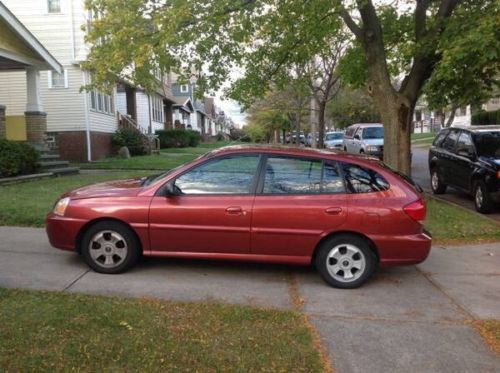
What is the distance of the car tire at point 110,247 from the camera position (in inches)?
238

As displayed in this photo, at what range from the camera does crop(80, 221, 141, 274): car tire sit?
6035 millimetres

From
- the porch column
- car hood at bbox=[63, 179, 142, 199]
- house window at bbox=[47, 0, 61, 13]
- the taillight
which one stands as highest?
house window at bbox=[47, 0, 61, 13]

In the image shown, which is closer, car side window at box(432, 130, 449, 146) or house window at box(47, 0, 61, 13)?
car side window at box(432, 130, 449, 146)

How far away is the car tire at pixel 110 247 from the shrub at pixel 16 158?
8.16 metres

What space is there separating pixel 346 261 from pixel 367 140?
1661 centimetres

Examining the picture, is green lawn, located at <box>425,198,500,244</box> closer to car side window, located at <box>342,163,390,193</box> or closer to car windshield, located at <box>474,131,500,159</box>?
car windshield, located at <box>474,131,500,159</box>

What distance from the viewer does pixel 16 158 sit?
1352 cm

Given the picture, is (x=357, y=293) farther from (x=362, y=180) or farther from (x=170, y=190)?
(x=170, y=190)

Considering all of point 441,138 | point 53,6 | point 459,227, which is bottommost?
point 459,227

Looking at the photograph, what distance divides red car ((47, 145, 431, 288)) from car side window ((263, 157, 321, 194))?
1 centimetres

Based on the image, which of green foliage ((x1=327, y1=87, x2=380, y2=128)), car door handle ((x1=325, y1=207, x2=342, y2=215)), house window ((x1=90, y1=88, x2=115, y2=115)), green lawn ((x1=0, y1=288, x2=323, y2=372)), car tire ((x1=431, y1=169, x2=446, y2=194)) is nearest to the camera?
green lawn ((x1=0, y1=288, x2=323, y2=372))

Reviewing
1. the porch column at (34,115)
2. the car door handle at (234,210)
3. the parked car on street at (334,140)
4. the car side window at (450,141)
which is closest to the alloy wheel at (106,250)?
the car door handle at (234,210)

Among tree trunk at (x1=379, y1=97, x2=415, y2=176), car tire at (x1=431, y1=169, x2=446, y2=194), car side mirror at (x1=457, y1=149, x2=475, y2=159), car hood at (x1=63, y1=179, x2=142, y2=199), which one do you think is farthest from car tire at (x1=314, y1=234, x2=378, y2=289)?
car tire at (x1=431, y1=169, x2=446, y2=194)

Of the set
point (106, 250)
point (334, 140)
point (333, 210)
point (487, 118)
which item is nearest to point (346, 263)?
point (333, 210)
